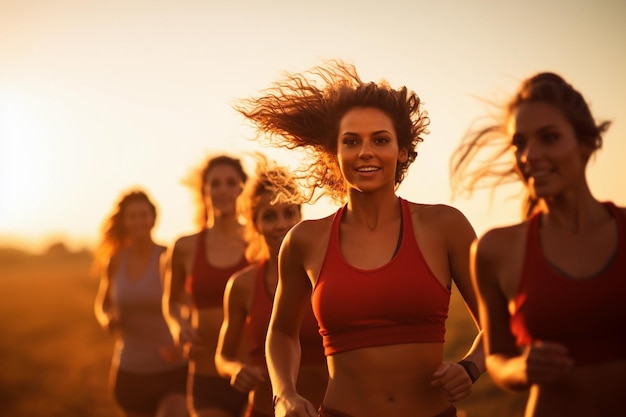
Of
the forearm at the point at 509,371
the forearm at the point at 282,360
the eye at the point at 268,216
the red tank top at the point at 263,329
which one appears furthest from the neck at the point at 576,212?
the eye at the point at 268,216

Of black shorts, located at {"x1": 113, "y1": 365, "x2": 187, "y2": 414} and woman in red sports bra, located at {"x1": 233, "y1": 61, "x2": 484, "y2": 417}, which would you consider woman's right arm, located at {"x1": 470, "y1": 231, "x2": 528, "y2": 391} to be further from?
black shorts, located at {"x1": 113, "y1": 365, "x2": 187, "y2": 414}

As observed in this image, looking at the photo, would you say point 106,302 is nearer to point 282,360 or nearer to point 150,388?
point 150,388

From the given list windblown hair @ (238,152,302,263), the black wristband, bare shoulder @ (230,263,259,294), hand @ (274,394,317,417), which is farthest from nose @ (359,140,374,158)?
bare shoulder @ (230,263,259,294)

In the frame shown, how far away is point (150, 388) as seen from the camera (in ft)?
34.1

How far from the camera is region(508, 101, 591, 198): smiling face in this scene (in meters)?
4.21

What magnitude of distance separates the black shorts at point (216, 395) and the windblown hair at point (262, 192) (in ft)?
4.02

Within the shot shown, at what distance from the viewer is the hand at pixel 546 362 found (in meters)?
3.85

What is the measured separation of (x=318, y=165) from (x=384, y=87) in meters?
0.62

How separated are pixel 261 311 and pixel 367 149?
1831mm

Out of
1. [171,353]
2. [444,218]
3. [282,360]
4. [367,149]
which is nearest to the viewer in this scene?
[444,218]

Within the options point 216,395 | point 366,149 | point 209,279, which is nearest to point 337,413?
point 366,149

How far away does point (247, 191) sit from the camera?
7566 millimetres

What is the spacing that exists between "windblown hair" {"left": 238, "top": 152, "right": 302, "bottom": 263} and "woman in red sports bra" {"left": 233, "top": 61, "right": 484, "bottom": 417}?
0.81 meters

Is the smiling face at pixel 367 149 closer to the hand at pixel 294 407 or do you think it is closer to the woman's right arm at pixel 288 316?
the woman's right arm at pixel 288 316
